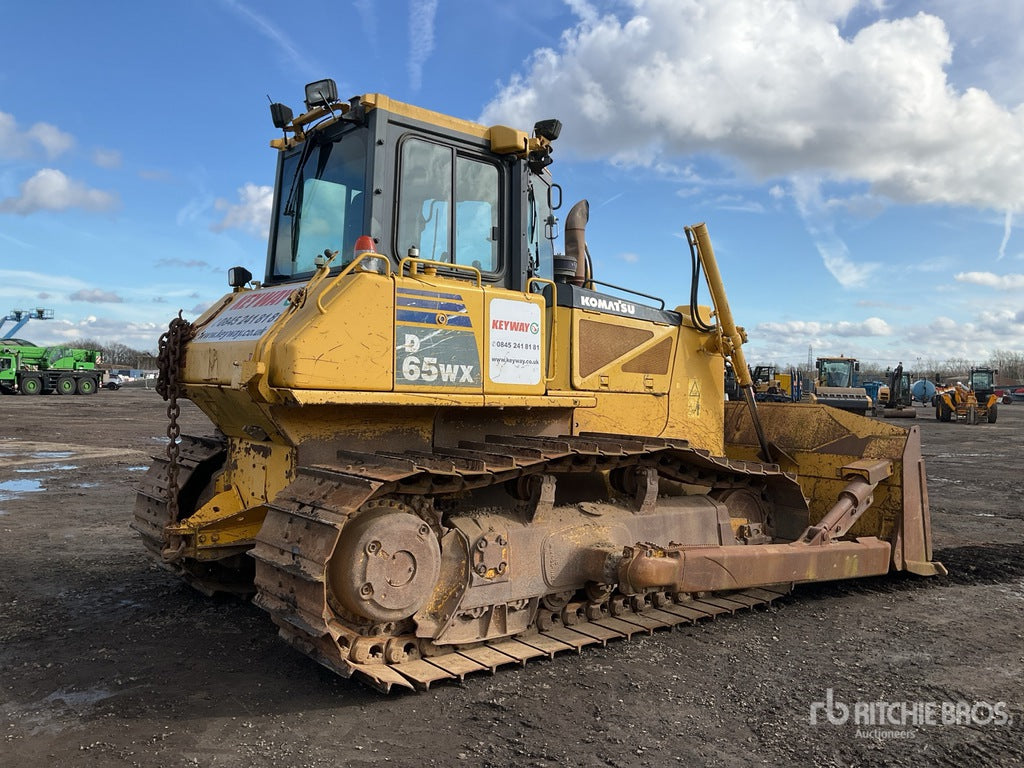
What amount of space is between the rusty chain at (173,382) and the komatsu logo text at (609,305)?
9.31 ft

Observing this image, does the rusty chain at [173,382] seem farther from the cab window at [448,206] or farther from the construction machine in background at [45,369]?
the construction machine in background at [45,369]

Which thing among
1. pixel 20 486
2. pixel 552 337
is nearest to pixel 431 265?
pixel 552 337

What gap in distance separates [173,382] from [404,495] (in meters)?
2.06

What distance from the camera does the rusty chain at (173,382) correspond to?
529 centimetres

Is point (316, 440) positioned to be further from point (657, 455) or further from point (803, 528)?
point (803, 528)

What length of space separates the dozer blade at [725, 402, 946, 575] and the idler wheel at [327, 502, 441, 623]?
4.13m

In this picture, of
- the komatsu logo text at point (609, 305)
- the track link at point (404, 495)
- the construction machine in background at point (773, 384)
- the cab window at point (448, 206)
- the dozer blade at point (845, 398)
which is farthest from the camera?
the dozer blade at point (845, 398)

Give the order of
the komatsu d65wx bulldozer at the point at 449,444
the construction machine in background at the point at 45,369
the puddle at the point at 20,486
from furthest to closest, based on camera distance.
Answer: the construction machine in background at the point at 45,369 → the puddle at the point at 20,486 → the komatsu d65wx bulldozer at the point at 449,444

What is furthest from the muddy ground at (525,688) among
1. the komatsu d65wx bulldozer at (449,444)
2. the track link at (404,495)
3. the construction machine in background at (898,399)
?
the construction machine in background at (898,399)

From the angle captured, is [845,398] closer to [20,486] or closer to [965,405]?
[965,405]

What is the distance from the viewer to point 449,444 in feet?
17.0

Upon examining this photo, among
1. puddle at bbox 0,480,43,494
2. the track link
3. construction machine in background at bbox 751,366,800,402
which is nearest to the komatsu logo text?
the track link

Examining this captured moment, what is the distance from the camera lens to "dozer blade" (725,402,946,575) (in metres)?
6.70

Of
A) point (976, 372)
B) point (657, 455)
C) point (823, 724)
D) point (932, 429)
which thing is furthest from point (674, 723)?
point (976, 372)
